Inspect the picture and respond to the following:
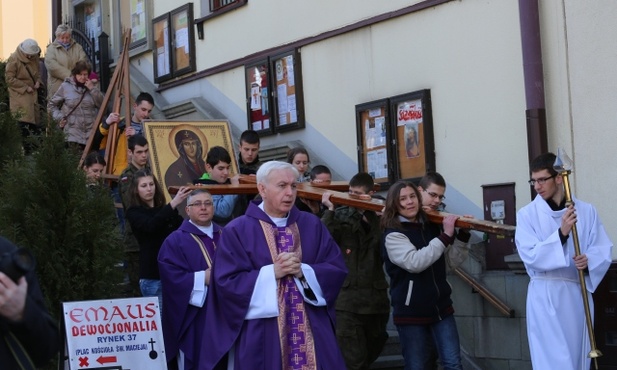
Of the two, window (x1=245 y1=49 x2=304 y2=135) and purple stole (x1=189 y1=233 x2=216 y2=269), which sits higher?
window (x1=245 y1=49 x2=304 y2=135)

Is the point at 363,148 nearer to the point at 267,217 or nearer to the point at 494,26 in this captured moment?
the point at 494,26

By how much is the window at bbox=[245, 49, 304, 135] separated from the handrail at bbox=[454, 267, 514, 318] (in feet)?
12.7

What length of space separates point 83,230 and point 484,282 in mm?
3808

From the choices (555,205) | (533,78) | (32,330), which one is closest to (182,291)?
(555,205)

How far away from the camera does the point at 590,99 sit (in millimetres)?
10484

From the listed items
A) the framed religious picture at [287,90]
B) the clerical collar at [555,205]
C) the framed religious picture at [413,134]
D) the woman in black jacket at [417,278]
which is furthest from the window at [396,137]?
the clerical collar at [555,205]

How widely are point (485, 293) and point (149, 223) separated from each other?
307 centimetres

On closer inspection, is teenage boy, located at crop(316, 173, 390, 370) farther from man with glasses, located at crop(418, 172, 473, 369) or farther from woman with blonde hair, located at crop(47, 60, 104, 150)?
woman with blonde hair, located at crop(47, 60, 104, 150)

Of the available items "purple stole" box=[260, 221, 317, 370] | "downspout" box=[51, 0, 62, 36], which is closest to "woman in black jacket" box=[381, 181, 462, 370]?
"purple stole" box=[260, 221, 317, 370]

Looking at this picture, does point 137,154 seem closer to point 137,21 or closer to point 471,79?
point 471,79

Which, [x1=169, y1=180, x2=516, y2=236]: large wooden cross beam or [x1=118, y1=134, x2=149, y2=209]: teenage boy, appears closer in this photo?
[x1=169, y1=180, x2=516, y2=236]: large wooden cross beam

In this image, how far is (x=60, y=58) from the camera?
642 inches

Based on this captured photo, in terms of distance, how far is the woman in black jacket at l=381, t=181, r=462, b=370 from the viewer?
872 cm

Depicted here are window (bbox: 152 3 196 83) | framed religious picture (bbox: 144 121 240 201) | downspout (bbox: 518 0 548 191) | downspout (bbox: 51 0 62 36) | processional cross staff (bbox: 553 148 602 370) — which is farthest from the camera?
downspout (bbox: 51 0 62 36)
